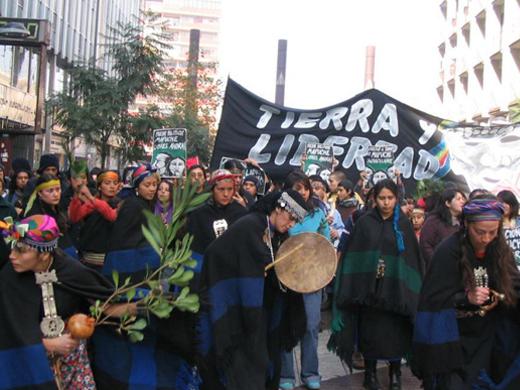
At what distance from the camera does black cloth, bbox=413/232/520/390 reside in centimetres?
459

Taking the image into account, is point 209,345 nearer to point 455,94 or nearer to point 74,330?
point 74,330

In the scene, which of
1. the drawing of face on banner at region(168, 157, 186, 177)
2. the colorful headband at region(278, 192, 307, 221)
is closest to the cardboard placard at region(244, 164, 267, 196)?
the drawing of face on banner at region(168, 157, 186, 177)

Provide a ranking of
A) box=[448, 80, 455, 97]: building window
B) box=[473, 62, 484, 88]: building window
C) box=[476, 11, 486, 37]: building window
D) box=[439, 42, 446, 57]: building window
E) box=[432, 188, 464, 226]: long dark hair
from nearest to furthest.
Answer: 1. box=[432, 188, 464, 226]: long dark hair
2. box=[476, 11, 486, 37]: building window
3. box=[473, 62, 484, 88]: building window
4. box=[448, 80, 455, 97]: building window
5. box=[439, 42, 446, 57]: building window

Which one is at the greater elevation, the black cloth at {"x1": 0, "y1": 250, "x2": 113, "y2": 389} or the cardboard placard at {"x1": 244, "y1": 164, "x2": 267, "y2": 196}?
the cardboard placard at {"x1": 244, "y1": 164, "x2": 267, "y2": 196}

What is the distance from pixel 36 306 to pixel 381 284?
364 centimetres

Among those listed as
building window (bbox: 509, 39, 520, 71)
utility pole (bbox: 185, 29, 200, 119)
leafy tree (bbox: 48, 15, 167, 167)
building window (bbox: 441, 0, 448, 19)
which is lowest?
leafy tree (bbox: 48, 15, 167, 167)

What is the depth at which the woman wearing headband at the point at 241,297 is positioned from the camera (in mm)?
5242

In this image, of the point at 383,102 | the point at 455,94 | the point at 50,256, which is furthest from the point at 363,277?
the point at 455,94

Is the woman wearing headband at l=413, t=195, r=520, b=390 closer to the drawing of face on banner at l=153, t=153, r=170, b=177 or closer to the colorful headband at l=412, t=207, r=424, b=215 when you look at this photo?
the colorful headband at l=412, t=207, r=424, b=215

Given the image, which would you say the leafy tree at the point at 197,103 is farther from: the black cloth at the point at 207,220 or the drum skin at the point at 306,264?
the drum skin at the point at 306,264

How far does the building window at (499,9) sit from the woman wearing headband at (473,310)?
30582 millimetres

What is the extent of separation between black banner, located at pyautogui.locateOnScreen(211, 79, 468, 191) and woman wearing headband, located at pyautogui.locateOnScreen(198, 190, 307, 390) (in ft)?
25.0

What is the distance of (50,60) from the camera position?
114 ft

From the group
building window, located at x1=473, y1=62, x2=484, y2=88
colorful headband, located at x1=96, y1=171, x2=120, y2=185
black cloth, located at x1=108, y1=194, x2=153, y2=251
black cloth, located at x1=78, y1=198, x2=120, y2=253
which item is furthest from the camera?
building window, located at x1=473, y1=62, x2=484, y2=88
